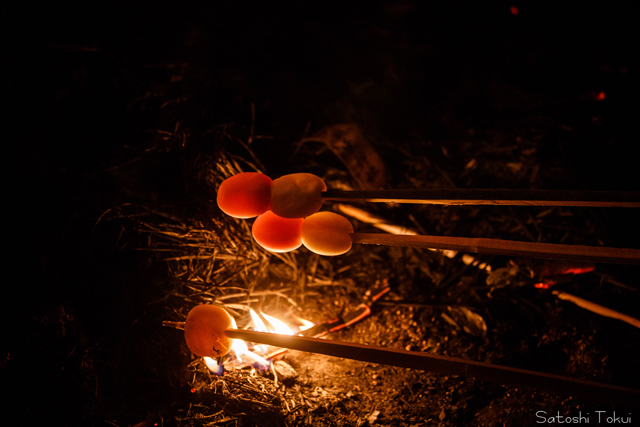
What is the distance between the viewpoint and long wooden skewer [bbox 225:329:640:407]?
1058mm

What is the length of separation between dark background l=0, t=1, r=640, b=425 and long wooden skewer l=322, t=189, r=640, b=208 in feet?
4.53

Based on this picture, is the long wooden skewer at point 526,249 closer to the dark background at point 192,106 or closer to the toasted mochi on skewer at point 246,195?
the toasted mochi on skewer at point 246,195

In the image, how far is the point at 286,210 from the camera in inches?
59.8

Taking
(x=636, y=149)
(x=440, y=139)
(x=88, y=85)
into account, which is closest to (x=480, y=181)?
(x=440, y=139)

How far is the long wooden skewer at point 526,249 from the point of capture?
1168mm

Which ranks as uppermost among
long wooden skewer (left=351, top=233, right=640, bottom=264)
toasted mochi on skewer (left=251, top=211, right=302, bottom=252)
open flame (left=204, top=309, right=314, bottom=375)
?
long wooden skewer (left=351, top=233, right=640, bottom=264)

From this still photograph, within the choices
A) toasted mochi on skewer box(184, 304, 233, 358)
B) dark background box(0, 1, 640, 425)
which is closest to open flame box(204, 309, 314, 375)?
toasted mochi on skewer box(184, 304, 233, 358)

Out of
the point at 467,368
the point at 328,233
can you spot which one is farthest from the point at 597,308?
the point at 328,233

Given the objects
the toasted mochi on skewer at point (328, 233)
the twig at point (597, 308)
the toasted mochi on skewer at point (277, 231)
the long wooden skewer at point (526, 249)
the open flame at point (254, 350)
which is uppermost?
the twig at point (597, 308)

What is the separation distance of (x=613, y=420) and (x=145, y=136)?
2.85m

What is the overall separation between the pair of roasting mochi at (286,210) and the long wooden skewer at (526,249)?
20cm

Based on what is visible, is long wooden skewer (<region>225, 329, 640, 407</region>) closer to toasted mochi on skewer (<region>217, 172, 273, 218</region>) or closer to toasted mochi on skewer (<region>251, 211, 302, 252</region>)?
toasted mochi on skewer (<region>251, 211, 302, 252</region>)

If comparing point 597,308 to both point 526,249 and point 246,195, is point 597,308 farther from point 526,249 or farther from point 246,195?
point 246,195

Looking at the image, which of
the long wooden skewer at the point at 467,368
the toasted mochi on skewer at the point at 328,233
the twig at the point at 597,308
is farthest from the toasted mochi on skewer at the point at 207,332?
the twig at the point at 597,308
